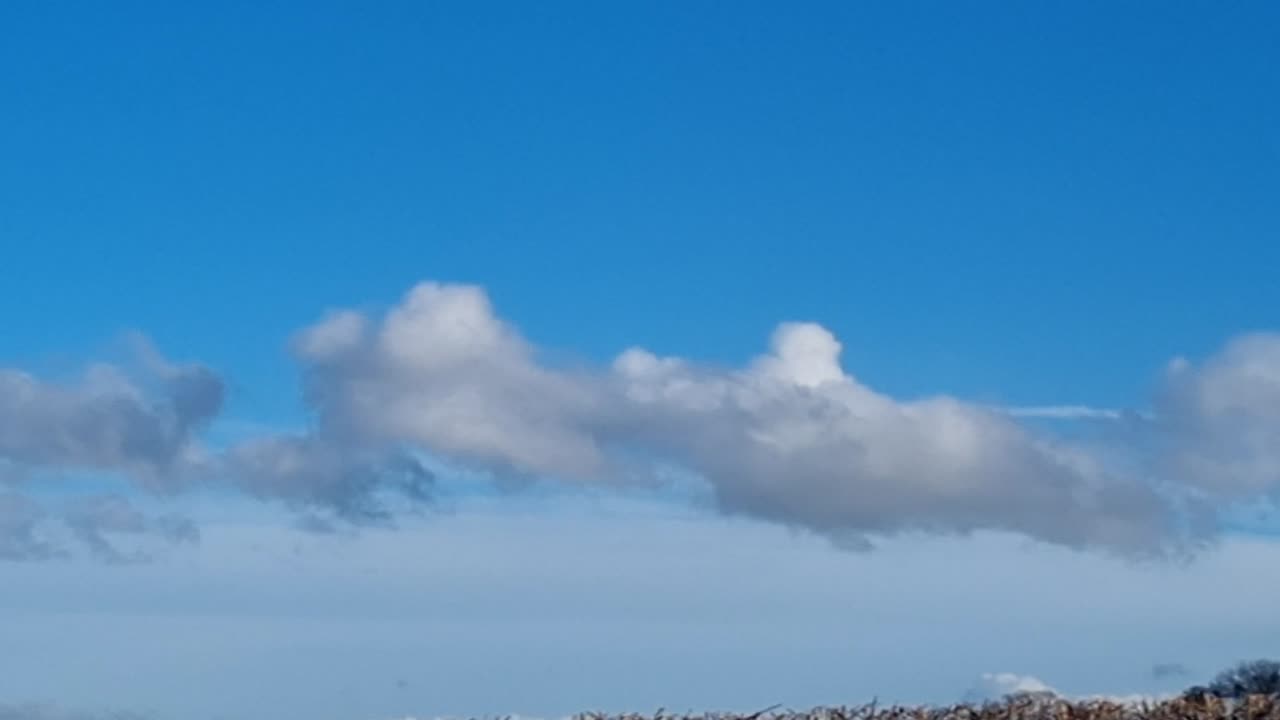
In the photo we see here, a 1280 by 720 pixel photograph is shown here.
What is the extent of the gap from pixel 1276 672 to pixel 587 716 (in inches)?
409

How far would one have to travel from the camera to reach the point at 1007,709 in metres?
33.0

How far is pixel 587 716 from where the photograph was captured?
36625 mm

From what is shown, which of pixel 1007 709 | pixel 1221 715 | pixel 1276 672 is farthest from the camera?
pixel 1276 672

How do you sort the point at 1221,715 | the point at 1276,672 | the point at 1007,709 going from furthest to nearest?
the point at 1276,672, the point at 1007,709, the point at 1221,715

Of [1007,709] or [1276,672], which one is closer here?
[1007,709]

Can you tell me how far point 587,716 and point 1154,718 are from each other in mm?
9161

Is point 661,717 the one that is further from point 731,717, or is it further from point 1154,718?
point 1154,718

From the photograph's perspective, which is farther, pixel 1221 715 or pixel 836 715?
pixel 836 715

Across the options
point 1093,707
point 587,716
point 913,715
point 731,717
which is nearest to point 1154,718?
point 1093,707

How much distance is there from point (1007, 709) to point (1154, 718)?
2220mm

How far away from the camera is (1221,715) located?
3092 cm

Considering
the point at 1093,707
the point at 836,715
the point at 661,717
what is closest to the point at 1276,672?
the point at 1093,707

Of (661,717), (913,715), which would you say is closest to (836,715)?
(913,715)

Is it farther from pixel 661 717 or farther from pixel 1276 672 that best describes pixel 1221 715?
pixel 661 717
